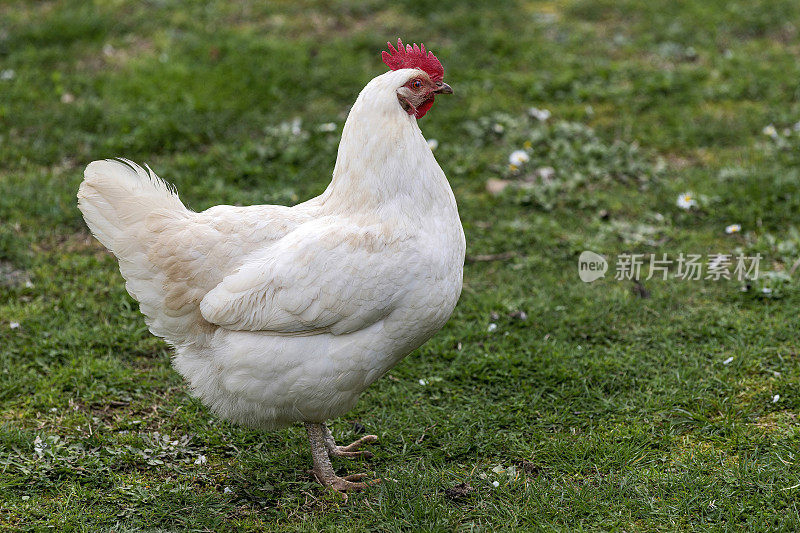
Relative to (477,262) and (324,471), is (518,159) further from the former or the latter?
(324,471)

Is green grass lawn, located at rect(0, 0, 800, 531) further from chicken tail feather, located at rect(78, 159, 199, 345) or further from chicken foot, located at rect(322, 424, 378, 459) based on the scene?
chicken tail feather, located at rect(78, 159, 199, 345)

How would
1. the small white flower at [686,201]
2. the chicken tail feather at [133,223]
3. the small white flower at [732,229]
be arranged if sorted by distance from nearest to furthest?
1. the chicken tail feather at [133,223]
2. the small white flower at [732,229]
3. the small white flower at [686,201]

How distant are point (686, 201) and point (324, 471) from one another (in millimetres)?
3558

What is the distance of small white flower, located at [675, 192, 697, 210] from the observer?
6000 millimetres

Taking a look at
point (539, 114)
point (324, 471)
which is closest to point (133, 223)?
point (324, 471)

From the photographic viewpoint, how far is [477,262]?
18.6ft

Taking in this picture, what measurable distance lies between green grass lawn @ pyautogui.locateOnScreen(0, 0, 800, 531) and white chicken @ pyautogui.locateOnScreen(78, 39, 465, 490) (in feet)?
2.07

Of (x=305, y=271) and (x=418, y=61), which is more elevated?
(x=418, y=61)

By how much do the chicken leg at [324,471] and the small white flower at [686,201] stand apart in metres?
3.34

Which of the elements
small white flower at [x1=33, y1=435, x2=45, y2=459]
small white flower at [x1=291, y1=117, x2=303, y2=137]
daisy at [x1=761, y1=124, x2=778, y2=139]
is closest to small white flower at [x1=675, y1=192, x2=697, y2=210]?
daisy at [x1=761, y1=124, x2=778, y2=139]

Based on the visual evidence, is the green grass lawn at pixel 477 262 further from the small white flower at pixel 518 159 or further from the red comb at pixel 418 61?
the red comb at pixel 418 61

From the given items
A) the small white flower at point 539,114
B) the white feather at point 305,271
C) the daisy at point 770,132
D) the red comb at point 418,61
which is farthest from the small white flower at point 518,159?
the white feather at point 305,271

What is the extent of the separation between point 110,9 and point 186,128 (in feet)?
7.91

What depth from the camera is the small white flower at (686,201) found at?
236 inches
